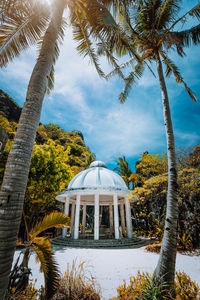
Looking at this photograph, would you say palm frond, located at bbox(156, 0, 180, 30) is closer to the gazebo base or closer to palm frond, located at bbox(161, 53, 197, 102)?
palm frond, located at bbox(161, 53, 197, 102)

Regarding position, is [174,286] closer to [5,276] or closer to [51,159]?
[5,276]

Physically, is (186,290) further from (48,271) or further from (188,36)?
(188,36)

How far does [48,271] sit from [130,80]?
10.2 meters

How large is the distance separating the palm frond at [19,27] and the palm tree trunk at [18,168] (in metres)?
1.79

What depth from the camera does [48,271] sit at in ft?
10.8

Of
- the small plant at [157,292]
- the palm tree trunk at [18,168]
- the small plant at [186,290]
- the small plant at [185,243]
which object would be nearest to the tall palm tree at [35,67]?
the palm tree trunk at [18,168]

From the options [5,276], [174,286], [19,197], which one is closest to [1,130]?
[19,197]

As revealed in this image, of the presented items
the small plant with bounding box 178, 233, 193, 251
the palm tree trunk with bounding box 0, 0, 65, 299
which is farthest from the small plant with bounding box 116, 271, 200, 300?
the small plant with bounding box 178, 233, 193, 251

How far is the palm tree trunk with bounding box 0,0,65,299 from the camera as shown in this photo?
2.21 metres

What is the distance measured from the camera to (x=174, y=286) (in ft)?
13.0

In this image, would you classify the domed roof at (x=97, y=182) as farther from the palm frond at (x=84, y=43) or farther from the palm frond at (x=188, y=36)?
the palm frond at (x=188, y=36)

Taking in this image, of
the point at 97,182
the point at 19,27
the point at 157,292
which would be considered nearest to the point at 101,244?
the point at 97,182

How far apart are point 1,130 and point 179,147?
550 inches

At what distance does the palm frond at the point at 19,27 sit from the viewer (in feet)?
15.5
